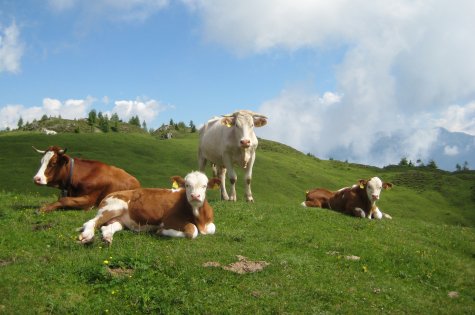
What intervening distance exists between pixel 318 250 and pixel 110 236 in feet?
15.7

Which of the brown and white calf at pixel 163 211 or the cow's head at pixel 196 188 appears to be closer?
the cow's head at pixel 196 188

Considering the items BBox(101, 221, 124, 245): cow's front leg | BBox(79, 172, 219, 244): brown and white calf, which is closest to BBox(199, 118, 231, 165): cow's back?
BBox(79, 172, 219, 244): brown and white calf

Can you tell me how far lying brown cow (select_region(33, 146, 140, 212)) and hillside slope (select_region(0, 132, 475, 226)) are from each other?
18701 mm

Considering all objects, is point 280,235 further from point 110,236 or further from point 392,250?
point 110,236

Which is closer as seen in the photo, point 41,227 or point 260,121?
point 41,227

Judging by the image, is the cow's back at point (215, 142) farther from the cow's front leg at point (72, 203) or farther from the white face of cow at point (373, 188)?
the cow's front leg at point (72, 203)

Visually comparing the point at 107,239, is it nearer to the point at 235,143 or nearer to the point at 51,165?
the point at 51,165

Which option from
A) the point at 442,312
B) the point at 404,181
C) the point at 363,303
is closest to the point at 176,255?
the point at 363,303

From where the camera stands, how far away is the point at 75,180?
1391 centimetres

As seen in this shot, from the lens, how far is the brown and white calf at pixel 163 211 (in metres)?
11.0

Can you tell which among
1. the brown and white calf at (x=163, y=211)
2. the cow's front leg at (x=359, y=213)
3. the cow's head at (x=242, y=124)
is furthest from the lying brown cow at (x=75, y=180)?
the cow's front leg at (x=359, y=213)

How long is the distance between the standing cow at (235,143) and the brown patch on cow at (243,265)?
7.87 metres

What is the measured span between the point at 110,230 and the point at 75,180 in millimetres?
3992

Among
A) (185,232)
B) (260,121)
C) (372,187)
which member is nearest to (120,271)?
(185,232)
